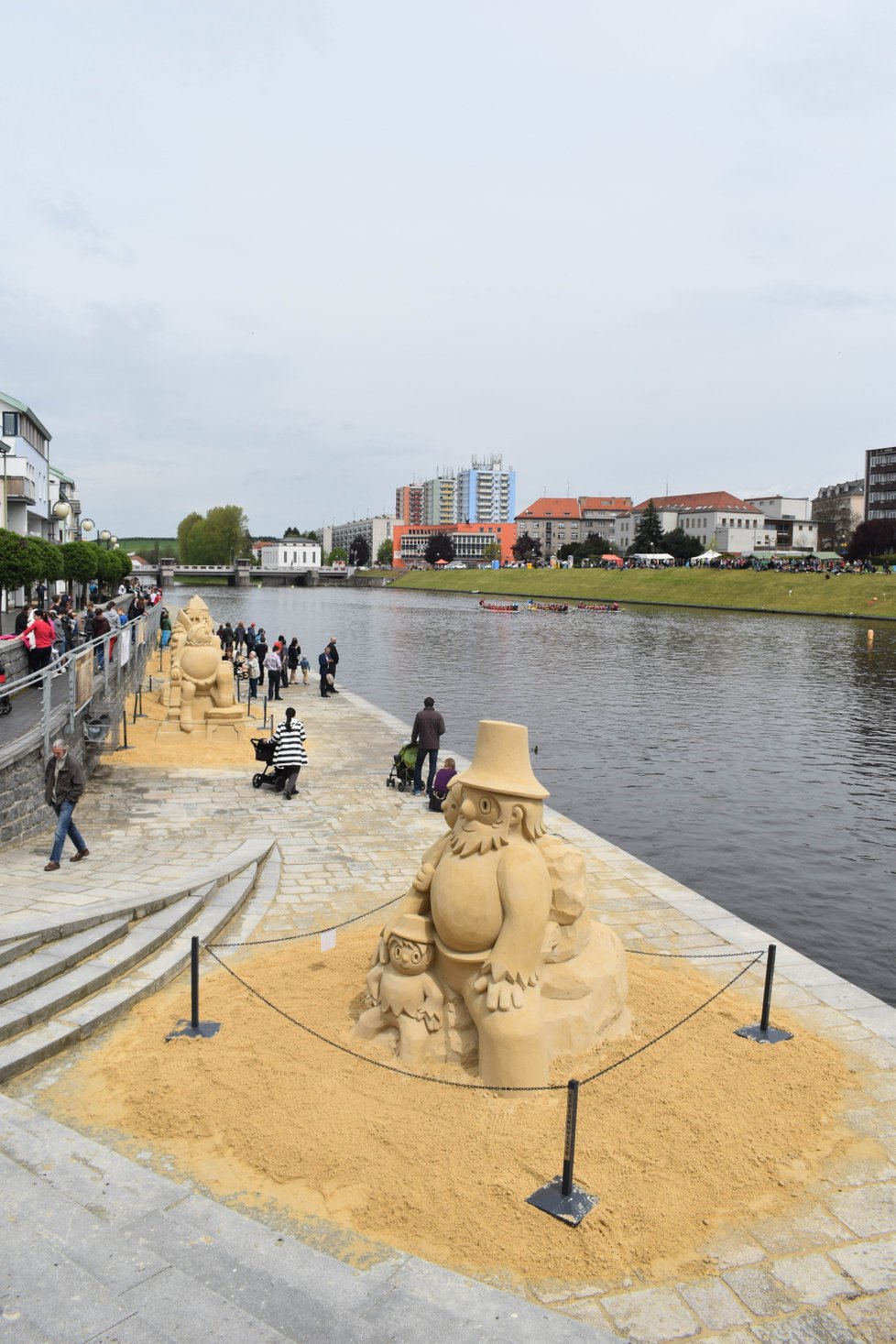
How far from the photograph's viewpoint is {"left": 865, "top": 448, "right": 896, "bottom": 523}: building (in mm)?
115500

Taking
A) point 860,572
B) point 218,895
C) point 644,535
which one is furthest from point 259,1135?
point 644,535

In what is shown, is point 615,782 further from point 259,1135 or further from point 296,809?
point 259,1135

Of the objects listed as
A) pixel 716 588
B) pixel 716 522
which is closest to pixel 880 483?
pixel 716 522

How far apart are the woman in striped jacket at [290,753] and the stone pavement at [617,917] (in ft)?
1.15

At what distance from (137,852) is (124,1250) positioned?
24.7 feet

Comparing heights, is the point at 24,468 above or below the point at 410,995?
above

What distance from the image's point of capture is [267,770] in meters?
16.1

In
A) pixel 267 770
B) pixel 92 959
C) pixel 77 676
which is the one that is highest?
pixel 77 676

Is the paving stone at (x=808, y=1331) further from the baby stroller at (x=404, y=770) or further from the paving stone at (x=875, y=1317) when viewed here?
the baby stroller at (x=404, y=770)

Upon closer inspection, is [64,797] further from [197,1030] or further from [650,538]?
[650,538]

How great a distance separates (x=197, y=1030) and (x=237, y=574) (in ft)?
427

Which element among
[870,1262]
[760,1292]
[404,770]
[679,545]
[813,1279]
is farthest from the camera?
[679,545]

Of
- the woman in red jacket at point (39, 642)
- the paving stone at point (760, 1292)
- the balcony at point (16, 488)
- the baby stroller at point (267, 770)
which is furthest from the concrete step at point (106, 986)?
the balcony at point (16, 488)

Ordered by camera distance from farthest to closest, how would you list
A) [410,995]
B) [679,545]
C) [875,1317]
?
[679,545]
[410,995]
[875,1317]
